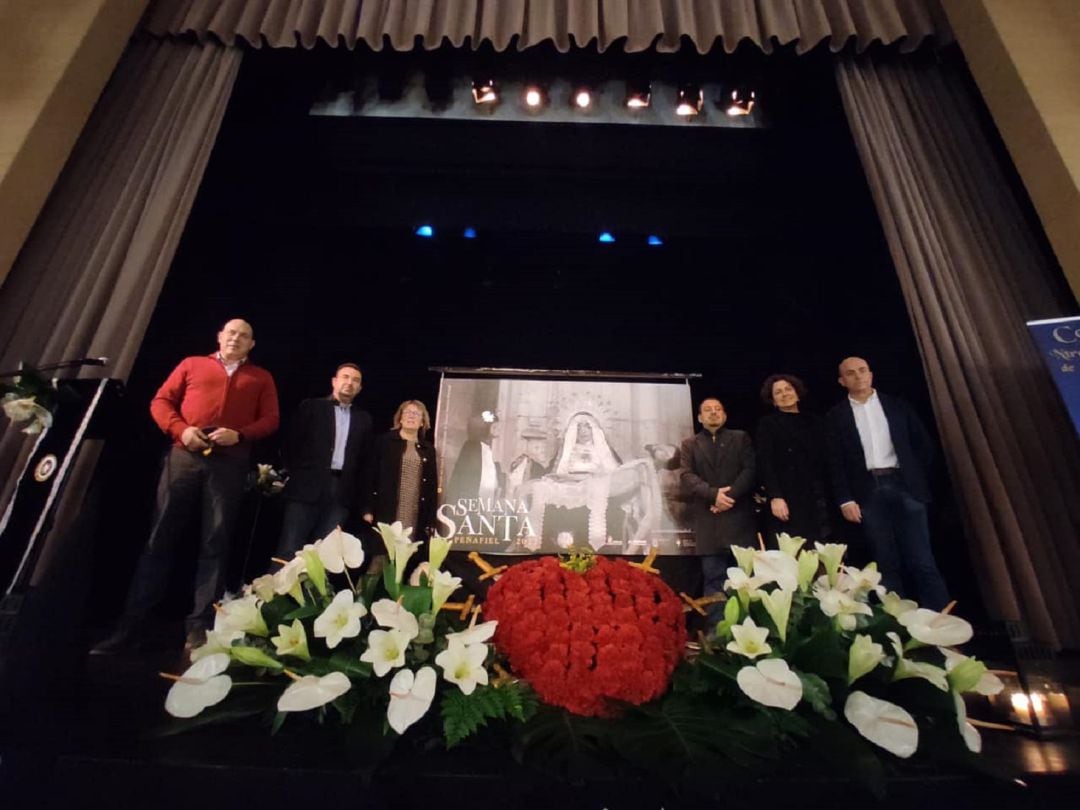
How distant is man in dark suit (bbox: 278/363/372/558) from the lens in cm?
273

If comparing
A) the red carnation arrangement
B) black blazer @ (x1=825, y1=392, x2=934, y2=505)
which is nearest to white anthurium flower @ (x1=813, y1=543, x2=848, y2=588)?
the red carnation arrangement

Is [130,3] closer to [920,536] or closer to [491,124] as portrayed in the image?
[491,124]

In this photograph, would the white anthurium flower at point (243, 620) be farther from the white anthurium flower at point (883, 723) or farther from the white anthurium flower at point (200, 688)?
the white anthurium flower at point (883, 723)

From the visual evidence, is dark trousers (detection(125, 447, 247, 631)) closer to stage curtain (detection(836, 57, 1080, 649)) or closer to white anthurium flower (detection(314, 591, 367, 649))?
white anthurium flower (detection(314, 591, 367, 649))

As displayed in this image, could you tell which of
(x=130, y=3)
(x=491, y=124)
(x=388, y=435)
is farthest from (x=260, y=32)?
(x=388, y=435)

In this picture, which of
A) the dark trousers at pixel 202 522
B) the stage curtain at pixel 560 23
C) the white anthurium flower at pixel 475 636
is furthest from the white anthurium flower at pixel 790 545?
the stage curtain at pixel 560 23

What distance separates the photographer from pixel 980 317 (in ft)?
6.68

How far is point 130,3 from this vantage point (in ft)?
8.19

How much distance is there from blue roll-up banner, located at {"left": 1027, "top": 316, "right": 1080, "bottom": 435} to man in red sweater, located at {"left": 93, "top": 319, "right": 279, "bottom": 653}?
2.67 m

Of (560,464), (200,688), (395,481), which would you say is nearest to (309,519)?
(395,481)

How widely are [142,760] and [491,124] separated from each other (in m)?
3.36

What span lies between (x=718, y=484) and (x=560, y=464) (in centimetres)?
Result: 81

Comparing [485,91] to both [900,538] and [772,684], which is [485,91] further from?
[772,684]

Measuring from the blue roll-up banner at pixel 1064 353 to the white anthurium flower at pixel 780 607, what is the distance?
4.35 ft
